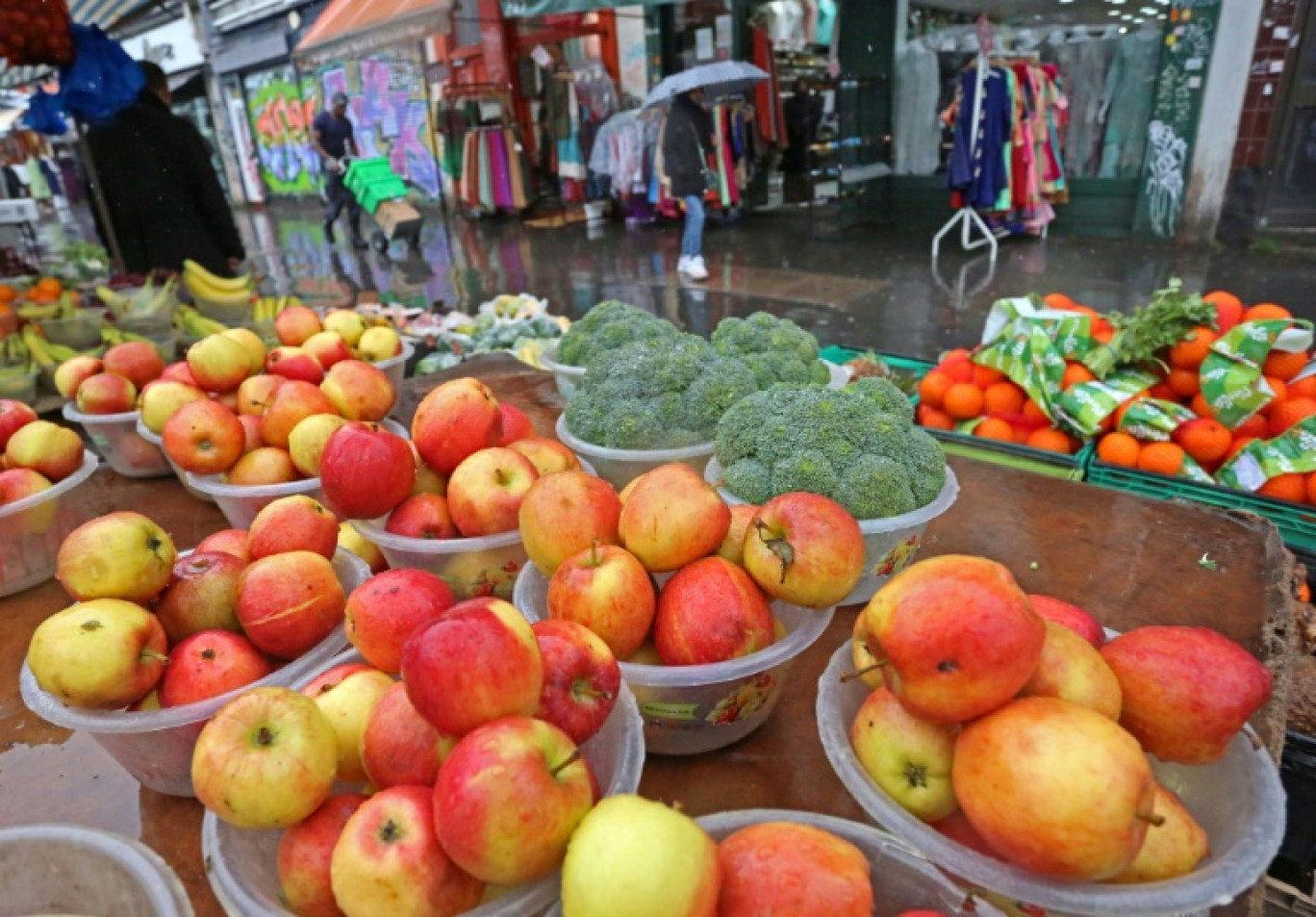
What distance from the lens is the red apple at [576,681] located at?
0.96 metres

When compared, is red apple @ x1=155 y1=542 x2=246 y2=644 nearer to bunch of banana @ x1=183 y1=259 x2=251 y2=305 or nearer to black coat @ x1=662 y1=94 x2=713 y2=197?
bunch of banana @ x1=183 y1=259 x2=251 y2=305

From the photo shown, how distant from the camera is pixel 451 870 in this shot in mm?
840

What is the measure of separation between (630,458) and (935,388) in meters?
1.86

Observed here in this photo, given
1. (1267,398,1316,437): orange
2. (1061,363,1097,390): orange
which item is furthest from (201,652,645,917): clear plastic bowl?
(1267,398,1316,437): orange

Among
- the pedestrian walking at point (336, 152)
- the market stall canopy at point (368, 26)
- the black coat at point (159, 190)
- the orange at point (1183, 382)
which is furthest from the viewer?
the pedestrian walking at point (336, 152)

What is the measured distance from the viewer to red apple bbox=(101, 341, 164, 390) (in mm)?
2432

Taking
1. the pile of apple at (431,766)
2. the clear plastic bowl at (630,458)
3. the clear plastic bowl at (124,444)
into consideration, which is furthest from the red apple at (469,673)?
the clear plastic bowl at (124,444)

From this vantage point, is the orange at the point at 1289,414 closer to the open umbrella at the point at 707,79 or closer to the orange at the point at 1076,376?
the orange at the point at 1076,376

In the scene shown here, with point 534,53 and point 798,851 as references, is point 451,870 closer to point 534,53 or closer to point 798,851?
point 798,851

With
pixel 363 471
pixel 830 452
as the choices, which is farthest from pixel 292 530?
pixel 830 452

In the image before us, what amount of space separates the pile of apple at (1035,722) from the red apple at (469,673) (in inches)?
17.4

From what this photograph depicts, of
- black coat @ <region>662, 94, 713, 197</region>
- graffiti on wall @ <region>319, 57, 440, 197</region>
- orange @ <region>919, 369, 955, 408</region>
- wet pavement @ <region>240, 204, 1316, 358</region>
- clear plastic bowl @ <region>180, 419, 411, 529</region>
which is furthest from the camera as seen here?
graffiti on wall @ <region>319, 57, 440, 197</region>

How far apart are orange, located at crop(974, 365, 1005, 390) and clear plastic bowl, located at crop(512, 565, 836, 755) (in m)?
2.21

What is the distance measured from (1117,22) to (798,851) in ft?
37.2
